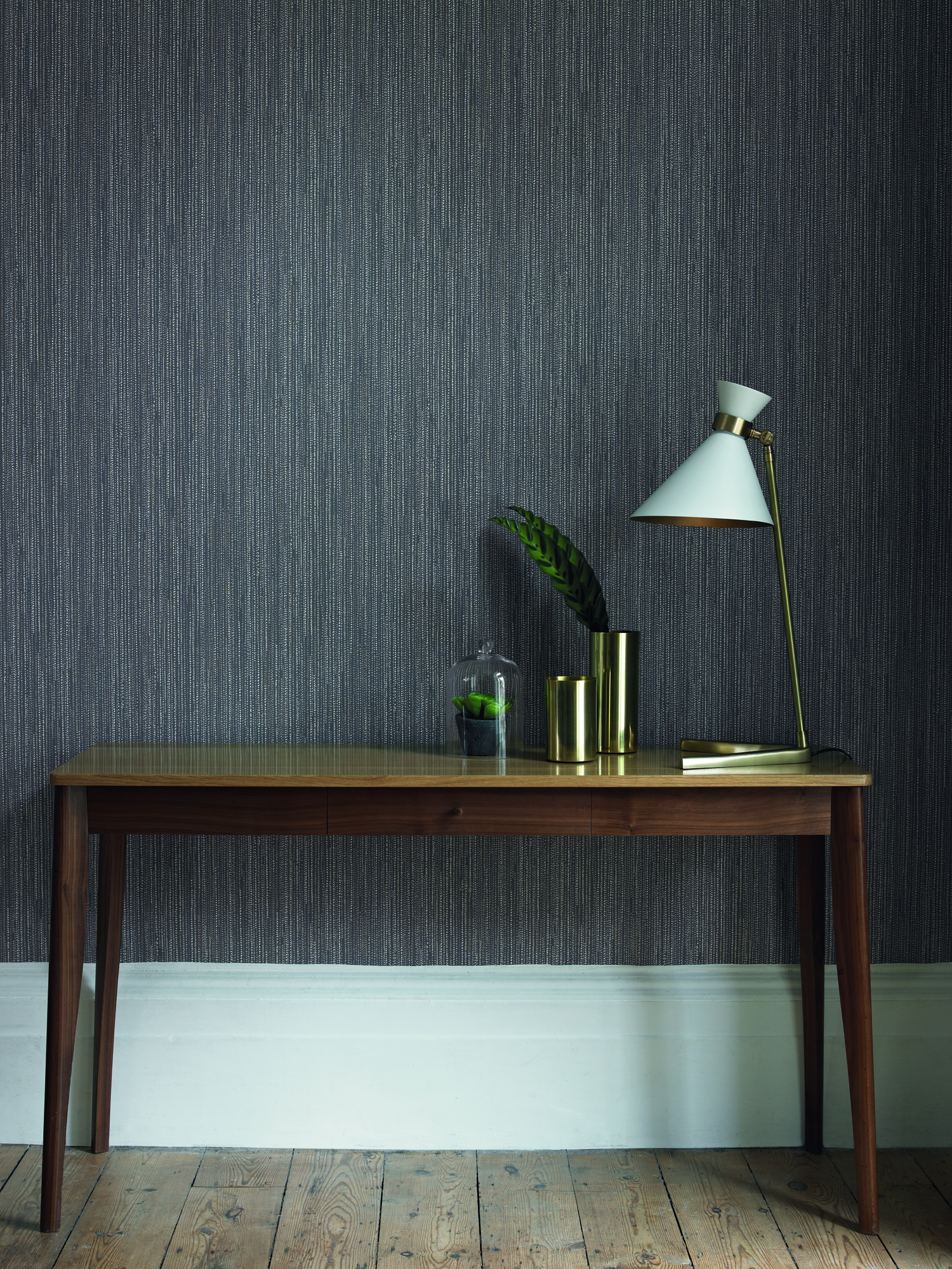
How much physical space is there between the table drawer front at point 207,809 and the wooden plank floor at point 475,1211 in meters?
0.64

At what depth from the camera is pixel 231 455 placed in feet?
6.49

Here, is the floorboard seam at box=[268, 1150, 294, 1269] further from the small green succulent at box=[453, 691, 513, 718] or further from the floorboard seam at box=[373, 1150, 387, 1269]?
the small green succulent at box=[453, 691, 513, 718]

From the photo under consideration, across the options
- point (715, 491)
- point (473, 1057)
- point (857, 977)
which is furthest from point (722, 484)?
point (473, 1057)

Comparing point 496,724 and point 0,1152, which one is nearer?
point 496,724

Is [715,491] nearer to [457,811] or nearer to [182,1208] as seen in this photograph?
[457,811]

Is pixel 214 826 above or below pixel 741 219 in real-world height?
below

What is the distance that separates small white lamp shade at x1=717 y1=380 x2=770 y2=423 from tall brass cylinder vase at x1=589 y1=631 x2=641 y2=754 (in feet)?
1.34

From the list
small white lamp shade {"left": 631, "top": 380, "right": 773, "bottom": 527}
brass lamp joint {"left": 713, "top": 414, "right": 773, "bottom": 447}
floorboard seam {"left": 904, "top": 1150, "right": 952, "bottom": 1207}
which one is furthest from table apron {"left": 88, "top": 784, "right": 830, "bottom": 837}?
floorboard seam {"left": 904, "top": 1150, "right": 952, "bottom": 1207}

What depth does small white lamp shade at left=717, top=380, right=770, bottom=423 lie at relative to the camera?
1.72 meters

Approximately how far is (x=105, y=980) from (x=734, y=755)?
1182 millimetres

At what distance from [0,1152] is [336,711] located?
3.29 feet

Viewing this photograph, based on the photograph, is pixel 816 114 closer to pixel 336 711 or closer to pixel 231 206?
pixel 231 206

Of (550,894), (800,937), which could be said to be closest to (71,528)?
(550,894)

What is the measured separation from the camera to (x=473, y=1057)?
196cm
